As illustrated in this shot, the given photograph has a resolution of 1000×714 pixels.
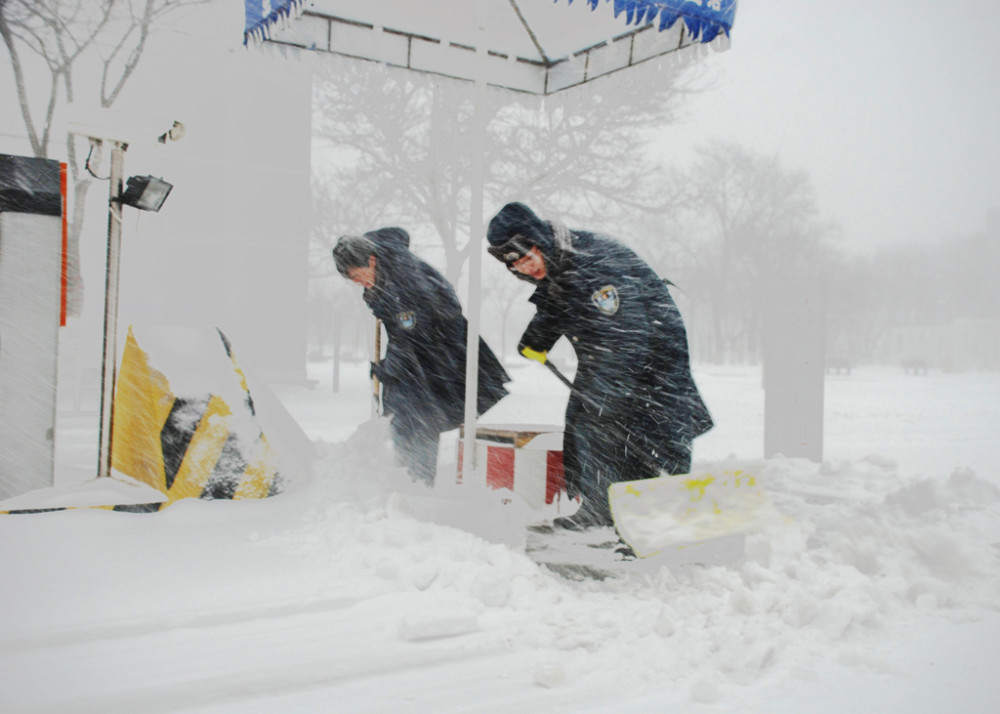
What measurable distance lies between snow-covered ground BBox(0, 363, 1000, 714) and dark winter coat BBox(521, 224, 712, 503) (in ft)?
1.96

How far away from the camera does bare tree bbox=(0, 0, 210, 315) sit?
988cm

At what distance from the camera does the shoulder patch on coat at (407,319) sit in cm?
452

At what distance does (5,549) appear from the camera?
2.81m

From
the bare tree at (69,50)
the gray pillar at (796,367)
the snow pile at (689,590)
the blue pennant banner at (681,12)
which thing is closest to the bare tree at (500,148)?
the bare tree at (69,50)

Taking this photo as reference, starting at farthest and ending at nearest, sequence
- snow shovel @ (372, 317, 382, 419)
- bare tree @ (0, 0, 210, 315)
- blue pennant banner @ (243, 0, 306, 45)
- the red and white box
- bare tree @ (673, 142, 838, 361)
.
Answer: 1. bare tree @ (673, 142, 838, 361)
2. bare tree @ (0, 0, 210, 315)
3. snow shovel @ (372, 317, 382, 419)
4. blue pennant banner @ (243, 0, 306, 45)
5. the red and white box

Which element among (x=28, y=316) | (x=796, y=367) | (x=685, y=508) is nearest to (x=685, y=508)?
(x=685, y=508)

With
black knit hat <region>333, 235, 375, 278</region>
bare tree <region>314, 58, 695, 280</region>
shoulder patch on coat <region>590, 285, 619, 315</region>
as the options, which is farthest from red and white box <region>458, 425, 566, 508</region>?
bare tree <region>314, 58, 695, 280</region>

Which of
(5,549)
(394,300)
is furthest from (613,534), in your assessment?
(5,549)

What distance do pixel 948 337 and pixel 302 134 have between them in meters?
29.6

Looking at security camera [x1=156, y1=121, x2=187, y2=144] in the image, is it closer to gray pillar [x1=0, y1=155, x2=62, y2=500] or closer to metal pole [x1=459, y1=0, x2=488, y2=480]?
gray pillar [x1=0, y1=155, x2=62, y2=500]

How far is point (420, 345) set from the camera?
4605 mm

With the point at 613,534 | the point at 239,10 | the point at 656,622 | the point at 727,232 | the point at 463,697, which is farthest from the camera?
the point at 727,232

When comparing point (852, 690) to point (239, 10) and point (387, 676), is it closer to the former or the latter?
point (387, 676)

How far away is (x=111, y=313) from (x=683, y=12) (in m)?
3.47
